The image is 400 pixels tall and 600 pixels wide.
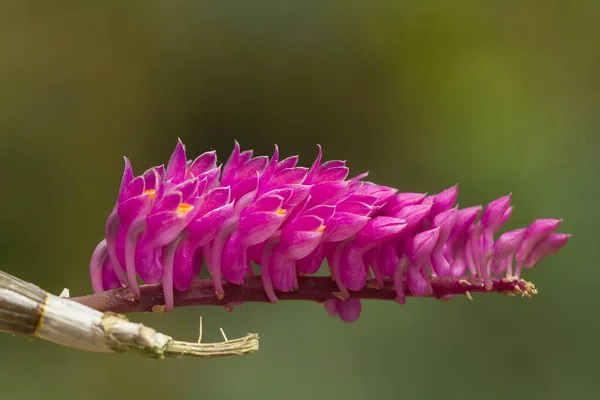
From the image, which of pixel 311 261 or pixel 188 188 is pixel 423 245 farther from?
pixel 188 188

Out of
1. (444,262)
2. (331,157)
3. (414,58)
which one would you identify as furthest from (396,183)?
(444,262)

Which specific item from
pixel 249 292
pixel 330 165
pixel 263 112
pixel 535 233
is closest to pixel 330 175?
pixel 330 165

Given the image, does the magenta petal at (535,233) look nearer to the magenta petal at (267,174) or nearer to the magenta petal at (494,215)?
the magenta petal at (494,215)

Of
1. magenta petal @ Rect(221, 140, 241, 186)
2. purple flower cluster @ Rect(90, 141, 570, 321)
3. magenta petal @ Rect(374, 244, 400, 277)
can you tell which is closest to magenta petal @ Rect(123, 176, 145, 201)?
purple flower cluster @ Rect(90, 141, 570, 321)

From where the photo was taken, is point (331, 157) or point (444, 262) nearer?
point (444, 262)

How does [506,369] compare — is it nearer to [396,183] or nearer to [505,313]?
[505,313]

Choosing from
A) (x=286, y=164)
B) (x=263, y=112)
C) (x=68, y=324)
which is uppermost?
(x=263, y=112)
